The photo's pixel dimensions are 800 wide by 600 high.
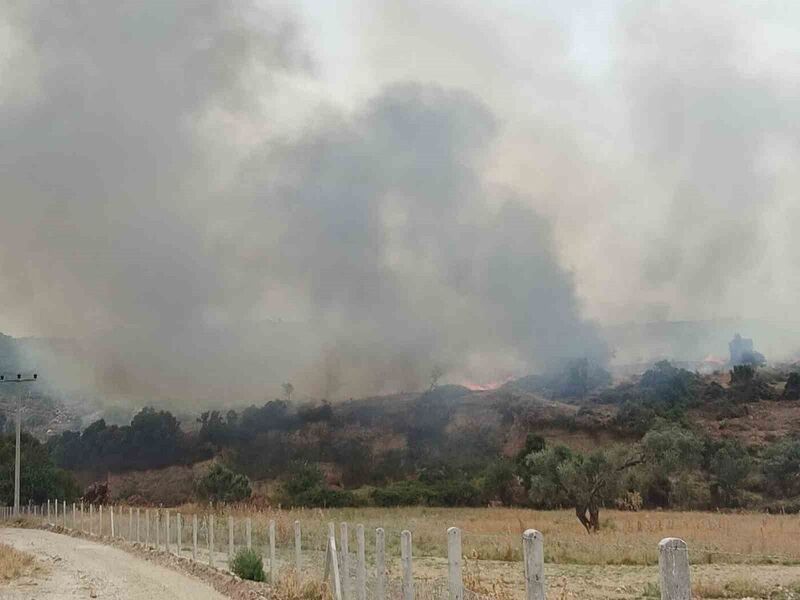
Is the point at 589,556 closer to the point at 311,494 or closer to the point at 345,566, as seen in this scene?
the point at 345,566

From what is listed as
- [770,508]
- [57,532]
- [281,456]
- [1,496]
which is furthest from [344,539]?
[281,456]

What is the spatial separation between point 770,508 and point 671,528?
37804 millimetres

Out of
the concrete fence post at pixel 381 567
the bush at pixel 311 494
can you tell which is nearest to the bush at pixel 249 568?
the concrete fence post at pixel 381 567

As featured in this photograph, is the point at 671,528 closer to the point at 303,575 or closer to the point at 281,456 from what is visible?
the point at 303,575

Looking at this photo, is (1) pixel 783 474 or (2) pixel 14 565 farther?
(1) pixel 783 474

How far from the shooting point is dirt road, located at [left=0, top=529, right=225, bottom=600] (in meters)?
21.6

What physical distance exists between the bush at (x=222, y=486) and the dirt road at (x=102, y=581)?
46.1 meters

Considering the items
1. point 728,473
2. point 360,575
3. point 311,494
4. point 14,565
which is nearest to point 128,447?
point 311,494

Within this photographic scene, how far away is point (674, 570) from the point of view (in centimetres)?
563

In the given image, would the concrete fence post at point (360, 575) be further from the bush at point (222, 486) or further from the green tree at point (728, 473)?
the green tree at point (728, 473)

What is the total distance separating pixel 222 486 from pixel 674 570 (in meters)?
83.8

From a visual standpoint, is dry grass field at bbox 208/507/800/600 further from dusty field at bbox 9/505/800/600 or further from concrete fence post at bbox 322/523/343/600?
concrete fence post at bbox 322/523/343/600

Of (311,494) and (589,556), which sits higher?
(589,556)

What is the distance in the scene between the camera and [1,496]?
89375mm
